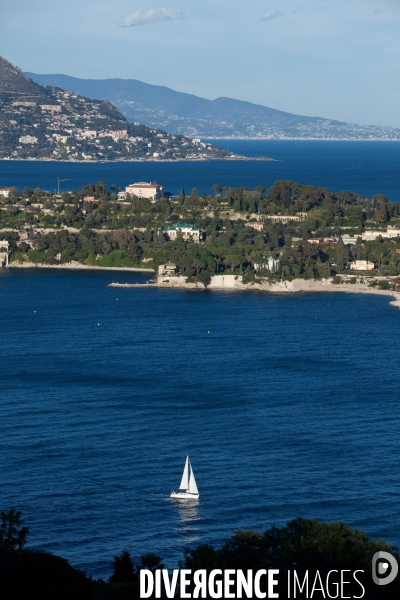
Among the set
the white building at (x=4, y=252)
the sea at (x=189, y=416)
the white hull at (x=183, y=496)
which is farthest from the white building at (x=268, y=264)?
the white hull at (x=183, y=496)

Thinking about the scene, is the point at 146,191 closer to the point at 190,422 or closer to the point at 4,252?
the point at 4,252

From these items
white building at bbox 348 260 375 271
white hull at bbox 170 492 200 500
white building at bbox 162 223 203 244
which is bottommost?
white hull at bbox 170 492 200 500

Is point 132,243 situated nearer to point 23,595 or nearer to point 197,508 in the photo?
point 197,508

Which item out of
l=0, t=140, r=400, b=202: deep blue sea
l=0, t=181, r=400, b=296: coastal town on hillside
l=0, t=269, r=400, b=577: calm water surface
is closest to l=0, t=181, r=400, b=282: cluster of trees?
l=0, t=181, r=400, b=296: coastal town on hillside

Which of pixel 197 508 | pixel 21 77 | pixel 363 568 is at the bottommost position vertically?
pixel 197 508

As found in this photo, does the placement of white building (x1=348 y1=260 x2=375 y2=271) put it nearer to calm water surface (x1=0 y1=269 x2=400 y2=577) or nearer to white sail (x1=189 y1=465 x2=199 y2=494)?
calm water surface (x1=0 y1=269 x2=400 y2=577)

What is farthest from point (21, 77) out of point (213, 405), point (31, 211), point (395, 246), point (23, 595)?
point (23, 595)
